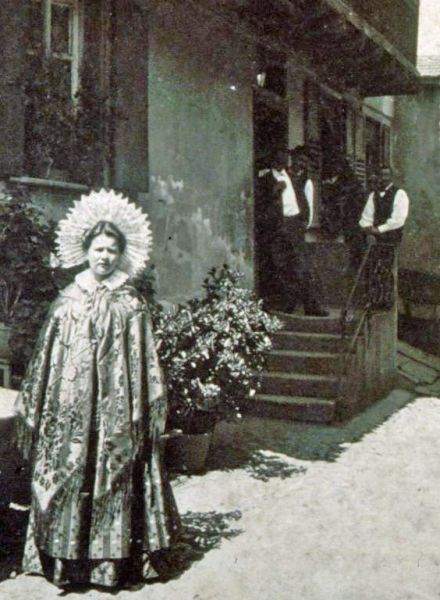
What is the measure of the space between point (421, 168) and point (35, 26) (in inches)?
493

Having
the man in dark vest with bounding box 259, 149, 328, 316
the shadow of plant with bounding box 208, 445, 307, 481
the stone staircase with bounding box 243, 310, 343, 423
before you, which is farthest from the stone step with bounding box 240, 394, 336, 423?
the man in dark vest with bounding box 259, 149, 328, 316

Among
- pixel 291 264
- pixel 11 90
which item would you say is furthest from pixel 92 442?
pixel 291 264

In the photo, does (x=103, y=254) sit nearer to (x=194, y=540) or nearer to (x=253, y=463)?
(x=194, y=540)

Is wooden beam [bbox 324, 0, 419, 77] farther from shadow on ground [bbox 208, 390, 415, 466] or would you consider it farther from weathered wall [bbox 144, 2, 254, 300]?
shadow on ground [bbox 208, 390, 415, 466]

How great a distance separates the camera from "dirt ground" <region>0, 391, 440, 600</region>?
14.7 ft

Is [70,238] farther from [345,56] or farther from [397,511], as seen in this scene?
→ [345,56]

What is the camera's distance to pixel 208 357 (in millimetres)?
6832

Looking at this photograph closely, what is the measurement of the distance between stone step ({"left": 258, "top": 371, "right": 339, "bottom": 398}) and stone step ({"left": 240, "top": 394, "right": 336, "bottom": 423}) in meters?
0.09

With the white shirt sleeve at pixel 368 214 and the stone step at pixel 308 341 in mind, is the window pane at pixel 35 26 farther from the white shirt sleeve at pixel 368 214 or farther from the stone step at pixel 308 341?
the white shirt sleeve at pixel 368 214

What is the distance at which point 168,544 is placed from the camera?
4.45m

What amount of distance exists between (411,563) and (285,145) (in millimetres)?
7563

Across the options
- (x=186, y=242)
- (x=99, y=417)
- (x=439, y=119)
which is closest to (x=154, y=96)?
(x=186, y=242)

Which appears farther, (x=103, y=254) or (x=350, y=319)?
(x=350, y=319)

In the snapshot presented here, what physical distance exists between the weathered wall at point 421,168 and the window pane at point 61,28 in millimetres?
11748
